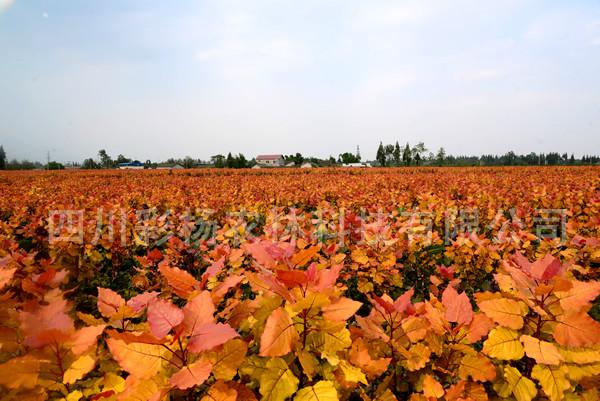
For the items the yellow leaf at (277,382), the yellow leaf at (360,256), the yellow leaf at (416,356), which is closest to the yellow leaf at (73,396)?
the yellow leaf at (277,382)

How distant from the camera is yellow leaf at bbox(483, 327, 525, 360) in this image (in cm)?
92

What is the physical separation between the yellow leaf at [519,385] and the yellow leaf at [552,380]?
0.13ft

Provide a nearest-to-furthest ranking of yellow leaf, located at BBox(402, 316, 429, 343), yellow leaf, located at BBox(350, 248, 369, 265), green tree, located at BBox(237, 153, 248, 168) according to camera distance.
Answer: yellow leaf, located at BBox(402, 316, 429, 343)
yellow leaf, located at BBox(350, 248, 369, 265)
green tree, located at BBox(237, 153, 248, 168)

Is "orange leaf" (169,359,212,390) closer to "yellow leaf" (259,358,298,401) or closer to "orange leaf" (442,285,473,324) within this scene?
"yellow leaf" (259,358,298,401)

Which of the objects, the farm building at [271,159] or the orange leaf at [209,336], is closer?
the orange leaf at [209,336]

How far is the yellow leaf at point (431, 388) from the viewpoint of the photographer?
3.15 feet

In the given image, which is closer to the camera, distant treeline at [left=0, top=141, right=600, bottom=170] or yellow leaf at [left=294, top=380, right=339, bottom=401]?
yellow leaf at [left=294, top=380, right=339, bottom=401]

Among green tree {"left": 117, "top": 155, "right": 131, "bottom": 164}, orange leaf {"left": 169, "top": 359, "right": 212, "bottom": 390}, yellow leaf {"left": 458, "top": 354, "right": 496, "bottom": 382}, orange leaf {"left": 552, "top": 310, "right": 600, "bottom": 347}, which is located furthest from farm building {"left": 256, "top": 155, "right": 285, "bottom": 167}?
orange leaf {"left": 169, "top": 359, "right": 212, "bottom": 390}

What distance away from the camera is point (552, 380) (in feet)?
2.92

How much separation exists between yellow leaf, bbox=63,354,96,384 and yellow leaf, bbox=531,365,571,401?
1190 mm

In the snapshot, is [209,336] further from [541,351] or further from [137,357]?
[541,351]

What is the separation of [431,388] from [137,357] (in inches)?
32.8

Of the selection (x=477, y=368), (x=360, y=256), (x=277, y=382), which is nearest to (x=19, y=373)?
(x=277, y=382)

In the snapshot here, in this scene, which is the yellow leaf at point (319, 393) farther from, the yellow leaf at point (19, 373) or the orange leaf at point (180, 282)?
the yellow leaf at point (19, 373)
